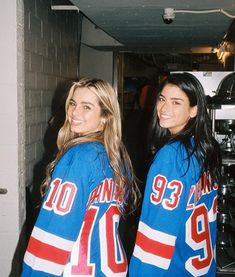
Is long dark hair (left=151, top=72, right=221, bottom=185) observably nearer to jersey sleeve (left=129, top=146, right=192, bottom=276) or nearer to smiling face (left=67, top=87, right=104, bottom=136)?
jersey sleeve (left=129, top=146, right=192, bottom=276)

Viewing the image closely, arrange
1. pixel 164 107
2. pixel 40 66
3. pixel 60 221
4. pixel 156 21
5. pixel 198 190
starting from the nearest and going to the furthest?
pixel 60 221, pixel 198 190, pixel 164 107, pixel 40 66, pixel 156 21

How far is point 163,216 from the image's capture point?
1641 mm

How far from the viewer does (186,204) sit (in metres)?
1.69

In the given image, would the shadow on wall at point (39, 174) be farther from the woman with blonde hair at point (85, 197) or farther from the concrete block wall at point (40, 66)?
the woman with blonde hair at point (85, 197)

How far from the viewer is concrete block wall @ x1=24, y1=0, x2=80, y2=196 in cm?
299

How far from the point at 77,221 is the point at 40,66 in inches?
86.7

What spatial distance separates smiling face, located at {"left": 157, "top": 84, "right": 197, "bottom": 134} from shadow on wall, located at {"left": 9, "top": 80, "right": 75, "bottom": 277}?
1107 mm

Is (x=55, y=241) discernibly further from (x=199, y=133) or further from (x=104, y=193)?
(x=199, y=133)

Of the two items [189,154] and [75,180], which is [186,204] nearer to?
[189,154]

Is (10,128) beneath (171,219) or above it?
above

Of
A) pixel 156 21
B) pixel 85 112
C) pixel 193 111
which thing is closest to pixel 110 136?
pixel 85 112

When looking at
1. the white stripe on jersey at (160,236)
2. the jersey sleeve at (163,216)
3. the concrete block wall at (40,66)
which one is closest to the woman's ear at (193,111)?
the jersey sleeve at (163,216)

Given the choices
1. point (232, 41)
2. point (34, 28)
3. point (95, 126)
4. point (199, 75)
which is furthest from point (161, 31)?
point (95, 126)

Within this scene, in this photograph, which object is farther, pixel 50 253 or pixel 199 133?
pixel 199 133
